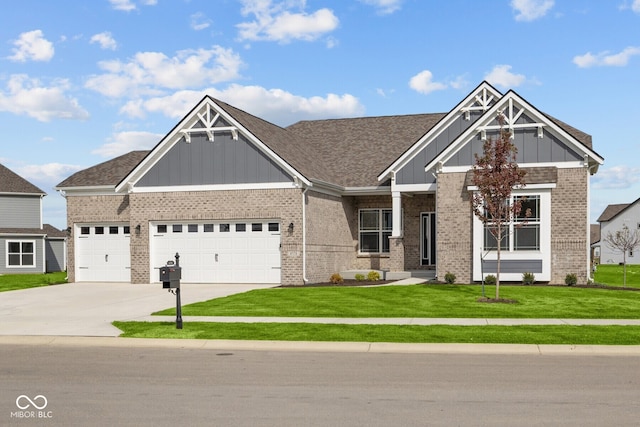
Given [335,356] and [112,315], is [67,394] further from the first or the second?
[112,315]

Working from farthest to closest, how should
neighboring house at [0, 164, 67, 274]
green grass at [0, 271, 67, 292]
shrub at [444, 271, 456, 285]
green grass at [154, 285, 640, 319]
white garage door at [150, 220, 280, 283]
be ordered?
neighboring house at [0, 164, 67, 274] < green grass at [0, 271, 67, 292] < white garage door at [150, 220, 280, 283] < shrub at [444, 271, 456, 285] < green grass at [154, 285, 640, 319]

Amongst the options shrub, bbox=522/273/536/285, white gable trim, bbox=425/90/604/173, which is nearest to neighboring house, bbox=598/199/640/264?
white gable trim, bbox=425/90/604/173

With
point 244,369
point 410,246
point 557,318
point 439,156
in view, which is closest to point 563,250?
point 439,156

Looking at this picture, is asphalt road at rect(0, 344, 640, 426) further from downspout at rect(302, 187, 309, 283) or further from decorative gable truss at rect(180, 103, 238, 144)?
decorative gable truss at rect(180, 103, 238, 144)

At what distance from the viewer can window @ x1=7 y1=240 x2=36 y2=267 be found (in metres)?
47.8

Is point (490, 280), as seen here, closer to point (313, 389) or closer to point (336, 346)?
point (336, 346)

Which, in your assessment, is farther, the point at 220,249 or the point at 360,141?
the point at 360,141

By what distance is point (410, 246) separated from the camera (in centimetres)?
3103

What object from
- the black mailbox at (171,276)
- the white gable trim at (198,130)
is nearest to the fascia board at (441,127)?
the white gable trim at (198,130)

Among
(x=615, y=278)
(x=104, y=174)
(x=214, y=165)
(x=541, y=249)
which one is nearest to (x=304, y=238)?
(x=214, y=165)

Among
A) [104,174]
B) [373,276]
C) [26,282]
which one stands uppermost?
[104,174]

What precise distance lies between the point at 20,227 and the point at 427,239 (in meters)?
29.6

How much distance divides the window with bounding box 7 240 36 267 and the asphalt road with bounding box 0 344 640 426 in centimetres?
3739

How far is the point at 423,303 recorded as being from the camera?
1975 centimetres
